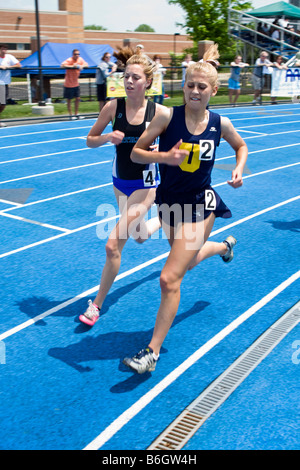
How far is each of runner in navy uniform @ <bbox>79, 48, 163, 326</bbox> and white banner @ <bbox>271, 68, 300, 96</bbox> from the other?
19399mm

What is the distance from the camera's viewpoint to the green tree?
1384 inches

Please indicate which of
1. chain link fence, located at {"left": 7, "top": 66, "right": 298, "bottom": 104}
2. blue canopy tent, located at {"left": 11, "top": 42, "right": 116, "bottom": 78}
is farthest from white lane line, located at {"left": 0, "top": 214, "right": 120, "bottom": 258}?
blue canopy tent, located at {"left": 11, "top": 42, "right": 116, "bottom": 78}

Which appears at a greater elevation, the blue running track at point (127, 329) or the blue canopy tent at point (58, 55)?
the blue canopy tent at point (58, 55)

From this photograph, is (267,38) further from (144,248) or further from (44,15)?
(44,15)

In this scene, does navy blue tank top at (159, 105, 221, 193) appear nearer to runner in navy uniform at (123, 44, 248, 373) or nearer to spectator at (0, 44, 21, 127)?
runner in navy uniform at (123, 44, 248, 373)

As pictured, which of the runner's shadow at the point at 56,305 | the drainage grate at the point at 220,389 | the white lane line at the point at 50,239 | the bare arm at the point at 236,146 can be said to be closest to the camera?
the drainage grate at the point at 220,389

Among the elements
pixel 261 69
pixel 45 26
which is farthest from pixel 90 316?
pixel 45 26

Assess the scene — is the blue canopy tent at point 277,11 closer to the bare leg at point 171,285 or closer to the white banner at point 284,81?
the white banner at point 284,81

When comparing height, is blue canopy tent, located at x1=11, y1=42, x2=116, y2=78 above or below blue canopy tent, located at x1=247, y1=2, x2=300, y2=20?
below

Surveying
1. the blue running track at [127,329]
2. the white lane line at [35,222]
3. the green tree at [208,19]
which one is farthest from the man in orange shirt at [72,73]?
the green tree at [208,19]

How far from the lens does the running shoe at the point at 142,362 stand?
12.3 feet

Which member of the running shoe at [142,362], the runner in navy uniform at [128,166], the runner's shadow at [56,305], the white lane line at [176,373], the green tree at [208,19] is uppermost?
the green tree at [208,19]

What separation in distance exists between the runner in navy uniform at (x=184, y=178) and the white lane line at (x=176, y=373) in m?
0.18
